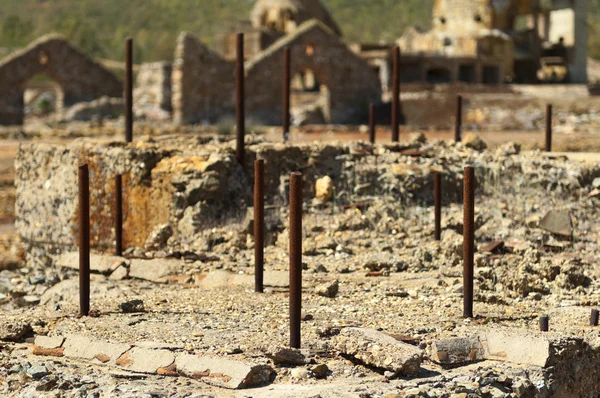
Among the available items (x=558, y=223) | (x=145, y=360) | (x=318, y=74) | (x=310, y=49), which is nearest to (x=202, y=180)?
(x=558, y=223)

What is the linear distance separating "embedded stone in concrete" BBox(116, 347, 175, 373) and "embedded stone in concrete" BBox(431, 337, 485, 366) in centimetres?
151

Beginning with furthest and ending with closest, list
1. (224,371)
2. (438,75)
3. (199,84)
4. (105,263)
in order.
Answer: (438,75) < (199,84) < (105,263) < (224,371)

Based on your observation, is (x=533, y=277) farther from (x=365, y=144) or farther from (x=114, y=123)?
(x=114, y=123)

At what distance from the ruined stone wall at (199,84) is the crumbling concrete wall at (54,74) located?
16.0 ft

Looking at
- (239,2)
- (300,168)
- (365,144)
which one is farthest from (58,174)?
(239,2)

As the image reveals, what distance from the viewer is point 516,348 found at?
5809 millimetres

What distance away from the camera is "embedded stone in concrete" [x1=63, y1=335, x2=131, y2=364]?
5844 mm

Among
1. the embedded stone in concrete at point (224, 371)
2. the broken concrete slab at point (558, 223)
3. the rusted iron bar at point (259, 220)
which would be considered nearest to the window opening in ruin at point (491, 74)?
the broken concrete slab at point (558, 223)

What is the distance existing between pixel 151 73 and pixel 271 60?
5.10 m

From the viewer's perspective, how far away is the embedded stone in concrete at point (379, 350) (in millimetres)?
5484

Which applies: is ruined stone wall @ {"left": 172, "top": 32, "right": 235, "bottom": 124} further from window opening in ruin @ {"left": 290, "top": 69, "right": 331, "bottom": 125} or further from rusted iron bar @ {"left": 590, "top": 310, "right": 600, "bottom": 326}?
rusted iron bar @ {"left": 590, "top": 310, "right": 600, "bottom": 326}

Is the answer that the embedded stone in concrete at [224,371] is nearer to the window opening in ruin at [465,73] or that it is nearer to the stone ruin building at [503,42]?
the stone ruin building at [503,42]

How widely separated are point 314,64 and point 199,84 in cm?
328

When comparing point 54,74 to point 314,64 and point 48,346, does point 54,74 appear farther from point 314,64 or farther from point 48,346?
point 48,346
